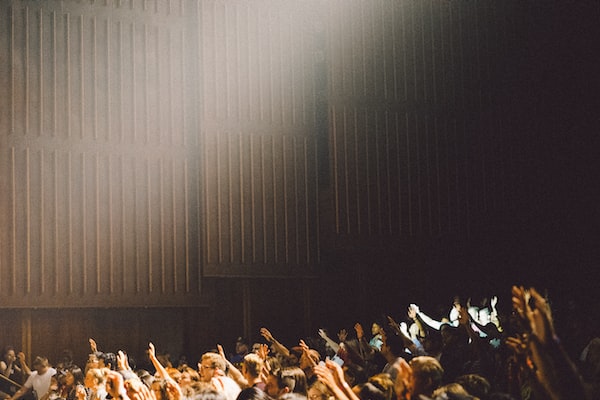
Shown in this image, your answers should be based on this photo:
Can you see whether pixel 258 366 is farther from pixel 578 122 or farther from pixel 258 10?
pixel 578 122

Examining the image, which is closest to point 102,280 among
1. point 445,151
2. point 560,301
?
point 445,151

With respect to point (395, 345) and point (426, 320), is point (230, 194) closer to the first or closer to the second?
point (426, 320)

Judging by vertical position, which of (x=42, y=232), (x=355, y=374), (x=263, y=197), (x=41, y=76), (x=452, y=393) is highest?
(x=41, y=76)

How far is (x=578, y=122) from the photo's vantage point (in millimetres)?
14789

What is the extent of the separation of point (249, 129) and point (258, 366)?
23.1 feet

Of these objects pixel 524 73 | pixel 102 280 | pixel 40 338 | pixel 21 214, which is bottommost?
pixel 40 338

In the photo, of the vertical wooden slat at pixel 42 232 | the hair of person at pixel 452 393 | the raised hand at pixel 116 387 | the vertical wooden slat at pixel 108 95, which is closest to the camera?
the hair of person at pixel 452 393

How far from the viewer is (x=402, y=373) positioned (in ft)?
15.3

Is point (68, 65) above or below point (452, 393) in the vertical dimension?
above

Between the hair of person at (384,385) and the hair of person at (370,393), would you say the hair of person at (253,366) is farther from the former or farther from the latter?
the hair of person at (370,393)

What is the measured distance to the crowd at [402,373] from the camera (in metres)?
3.21

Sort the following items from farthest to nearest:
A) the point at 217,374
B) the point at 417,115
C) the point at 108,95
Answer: the point at 417,115, the point at 108,95, the point at 217,374

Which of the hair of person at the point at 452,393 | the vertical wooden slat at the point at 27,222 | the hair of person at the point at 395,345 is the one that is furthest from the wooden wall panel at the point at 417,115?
the hair of person at the point at 452,393

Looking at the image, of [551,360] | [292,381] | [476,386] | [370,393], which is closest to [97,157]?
[292,381]
